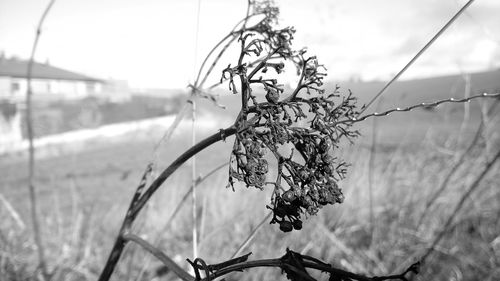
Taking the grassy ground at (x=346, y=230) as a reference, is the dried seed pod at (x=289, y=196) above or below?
above

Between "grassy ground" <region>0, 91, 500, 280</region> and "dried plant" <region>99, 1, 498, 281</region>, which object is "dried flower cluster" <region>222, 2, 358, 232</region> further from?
"grassy ground" <region>0, 91, 500, 280</region>

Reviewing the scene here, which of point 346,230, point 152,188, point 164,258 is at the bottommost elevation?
point 346,230

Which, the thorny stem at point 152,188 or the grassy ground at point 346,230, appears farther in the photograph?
the grassy ground at point 346,230

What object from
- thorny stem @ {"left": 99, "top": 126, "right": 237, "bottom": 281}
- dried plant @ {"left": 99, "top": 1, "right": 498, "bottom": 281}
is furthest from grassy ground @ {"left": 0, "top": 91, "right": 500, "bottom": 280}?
dried plant @ {"left": 99, "top": 1, "right": 498, "bottom": 281}

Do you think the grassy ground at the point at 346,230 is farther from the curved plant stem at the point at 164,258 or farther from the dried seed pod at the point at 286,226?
the dried seed pod at the point at 286,226

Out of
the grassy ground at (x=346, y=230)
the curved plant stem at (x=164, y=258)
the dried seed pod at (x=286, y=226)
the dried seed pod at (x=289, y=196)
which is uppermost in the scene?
the dried seed pod at (x=289, y=196)

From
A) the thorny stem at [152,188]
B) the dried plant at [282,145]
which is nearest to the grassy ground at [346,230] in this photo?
the thorny stem at [152,188]

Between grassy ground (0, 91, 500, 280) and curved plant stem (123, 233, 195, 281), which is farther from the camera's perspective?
grassy ground (0, 91, 500, 280)

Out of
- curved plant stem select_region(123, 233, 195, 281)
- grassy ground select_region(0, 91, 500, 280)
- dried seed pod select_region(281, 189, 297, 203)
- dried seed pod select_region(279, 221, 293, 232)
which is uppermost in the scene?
dried seed pod select_region(281, 189, 297, 203)

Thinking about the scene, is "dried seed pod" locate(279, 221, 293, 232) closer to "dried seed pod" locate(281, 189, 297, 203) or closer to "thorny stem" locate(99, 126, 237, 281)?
"dried seed pod" locate(281, 189, 297, 203)

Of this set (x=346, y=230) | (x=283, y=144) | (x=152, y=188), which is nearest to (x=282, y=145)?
(x=283, y=144)

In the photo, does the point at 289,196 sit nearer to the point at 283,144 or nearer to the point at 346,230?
the point at 283,144

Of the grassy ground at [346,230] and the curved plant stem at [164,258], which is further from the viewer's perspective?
the grassy ground at [346,230]

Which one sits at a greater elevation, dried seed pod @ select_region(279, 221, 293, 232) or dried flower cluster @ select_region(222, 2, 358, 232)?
dried flower cluster @ select_region(222, 2, 358, 232)
